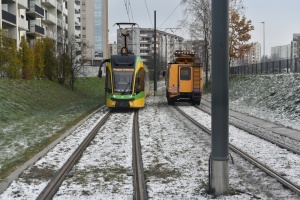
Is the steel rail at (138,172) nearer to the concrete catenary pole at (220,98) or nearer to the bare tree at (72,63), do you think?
the concrete catenary pole at (220,98)

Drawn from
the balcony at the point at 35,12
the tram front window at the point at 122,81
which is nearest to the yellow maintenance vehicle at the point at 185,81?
the tram front window at the point at 122,81

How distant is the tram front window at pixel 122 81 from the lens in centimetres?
2102

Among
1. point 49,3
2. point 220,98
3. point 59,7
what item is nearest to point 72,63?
point 49,3

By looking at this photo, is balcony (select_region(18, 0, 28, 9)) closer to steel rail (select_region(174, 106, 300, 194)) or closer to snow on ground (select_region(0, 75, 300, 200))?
snow on ground (select_region(0, 75, 300, 200))

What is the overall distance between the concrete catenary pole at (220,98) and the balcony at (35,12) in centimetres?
4606

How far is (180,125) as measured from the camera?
15.1 metres

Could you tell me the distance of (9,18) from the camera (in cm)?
3872

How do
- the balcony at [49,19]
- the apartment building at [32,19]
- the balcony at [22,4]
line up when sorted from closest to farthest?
1. the apartment building at [32,19]
2. the balcony at [22,4]
3. the balcony at [49,19]

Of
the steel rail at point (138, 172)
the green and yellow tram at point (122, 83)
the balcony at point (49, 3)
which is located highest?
the balcony at point (49, 3)

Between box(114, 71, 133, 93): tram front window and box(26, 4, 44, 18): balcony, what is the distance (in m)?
31.6

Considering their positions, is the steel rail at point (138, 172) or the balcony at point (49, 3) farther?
the balcony at point (49, 3)

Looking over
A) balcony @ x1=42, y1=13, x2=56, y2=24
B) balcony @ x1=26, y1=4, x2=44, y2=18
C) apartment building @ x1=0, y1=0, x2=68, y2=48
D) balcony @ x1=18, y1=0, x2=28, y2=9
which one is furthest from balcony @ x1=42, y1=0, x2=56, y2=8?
balcony @ x1=18, y1=0, x2=28, y2=9

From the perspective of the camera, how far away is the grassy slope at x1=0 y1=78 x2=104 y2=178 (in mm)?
9895

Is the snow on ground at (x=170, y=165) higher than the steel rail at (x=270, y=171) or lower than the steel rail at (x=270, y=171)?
lower
